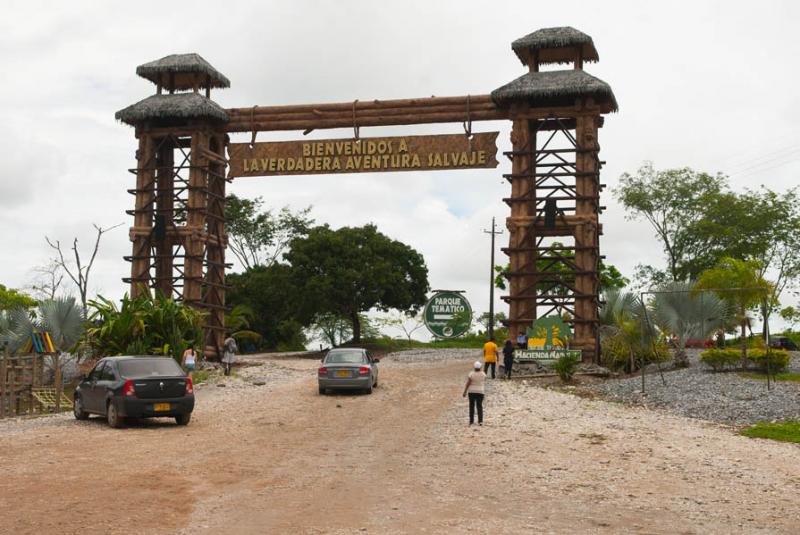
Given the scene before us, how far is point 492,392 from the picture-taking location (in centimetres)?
3050

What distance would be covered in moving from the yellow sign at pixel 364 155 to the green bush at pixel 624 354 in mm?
8789

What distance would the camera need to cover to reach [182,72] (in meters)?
44.2

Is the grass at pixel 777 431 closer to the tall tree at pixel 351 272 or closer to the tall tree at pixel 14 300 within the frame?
the tall tree at pixel 351 272

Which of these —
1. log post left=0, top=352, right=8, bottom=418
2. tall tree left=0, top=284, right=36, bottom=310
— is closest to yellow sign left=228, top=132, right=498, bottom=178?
log post left=0, top=352, right=8, bottom=418

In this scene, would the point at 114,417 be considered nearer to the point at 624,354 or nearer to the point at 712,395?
the point at 712,395

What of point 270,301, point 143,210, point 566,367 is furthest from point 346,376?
point 270,301

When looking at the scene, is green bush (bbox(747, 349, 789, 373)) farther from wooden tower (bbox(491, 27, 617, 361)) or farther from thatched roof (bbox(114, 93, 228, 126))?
thatched roof (bbox(114, 93, 228, 126))

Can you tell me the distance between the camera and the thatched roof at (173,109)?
139ft

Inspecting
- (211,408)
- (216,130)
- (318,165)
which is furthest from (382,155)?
(211,408)

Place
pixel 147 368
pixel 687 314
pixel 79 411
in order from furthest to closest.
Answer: pixel 687 314, pixel 79 411, pixel 147 368

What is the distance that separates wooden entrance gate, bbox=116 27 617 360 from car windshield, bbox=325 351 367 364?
8914 mm

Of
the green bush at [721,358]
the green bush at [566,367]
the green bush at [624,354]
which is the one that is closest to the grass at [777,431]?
the green bush at [721,358]

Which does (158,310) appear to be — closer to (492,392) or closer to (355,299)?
(492,392)

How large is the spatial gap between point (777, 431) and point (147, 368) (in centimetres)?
1414
